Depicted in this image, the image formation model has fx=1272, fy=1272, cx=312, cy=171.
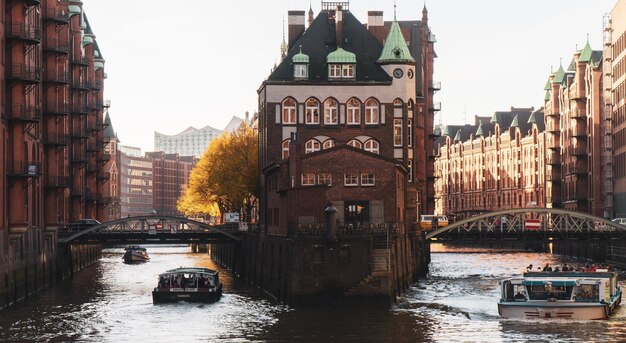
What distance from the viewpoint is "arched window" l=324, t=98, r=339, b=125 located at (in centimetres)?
10956

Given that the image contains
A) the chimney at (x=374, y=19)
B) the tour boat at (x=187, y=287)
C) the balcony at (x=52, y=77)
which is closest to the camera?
the tour boat at (x=187, y=287)

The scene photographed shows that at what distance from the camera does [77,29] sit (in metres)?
142

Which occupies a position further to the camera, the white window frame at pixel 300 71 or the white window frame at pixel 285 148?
the white window frame at pixel 300 71

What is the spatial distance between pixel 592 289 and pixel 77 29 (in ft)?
267

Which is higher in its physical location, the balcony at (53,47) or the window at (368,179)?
the balcony at (53,47)

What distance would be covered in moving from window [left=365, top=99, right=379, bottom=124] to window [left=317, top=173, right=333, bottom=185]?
23837 mm

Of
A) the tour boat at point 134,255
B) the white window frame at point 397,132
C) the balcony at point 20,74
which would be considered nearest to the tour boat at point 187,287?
the balcony at point 20,74

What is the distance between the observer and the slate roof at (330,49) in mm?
109938

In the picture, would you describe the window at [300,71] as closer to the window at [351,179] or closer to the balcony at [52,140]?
the balcony at [52,140]

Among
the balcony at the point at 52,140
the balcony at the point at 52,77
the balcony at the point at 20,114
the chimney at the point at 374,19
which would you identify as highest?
the chimney at the point at 374,19

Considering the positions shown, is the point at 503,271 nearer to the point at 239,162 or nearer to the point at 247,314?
the point at 239,162

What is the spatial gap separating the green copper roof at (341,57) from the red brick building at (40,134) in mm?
22375

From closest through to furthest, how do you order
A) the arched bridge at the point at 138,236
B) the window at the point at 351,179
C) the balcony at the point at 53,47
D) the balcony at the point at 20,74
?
the balcony at the point at 20,74 → the window at the point at 351,179 → the balcony at the point at 53,47 → the arched bridge at the point at 138,236

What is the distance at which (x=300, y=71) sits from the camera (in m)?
110
